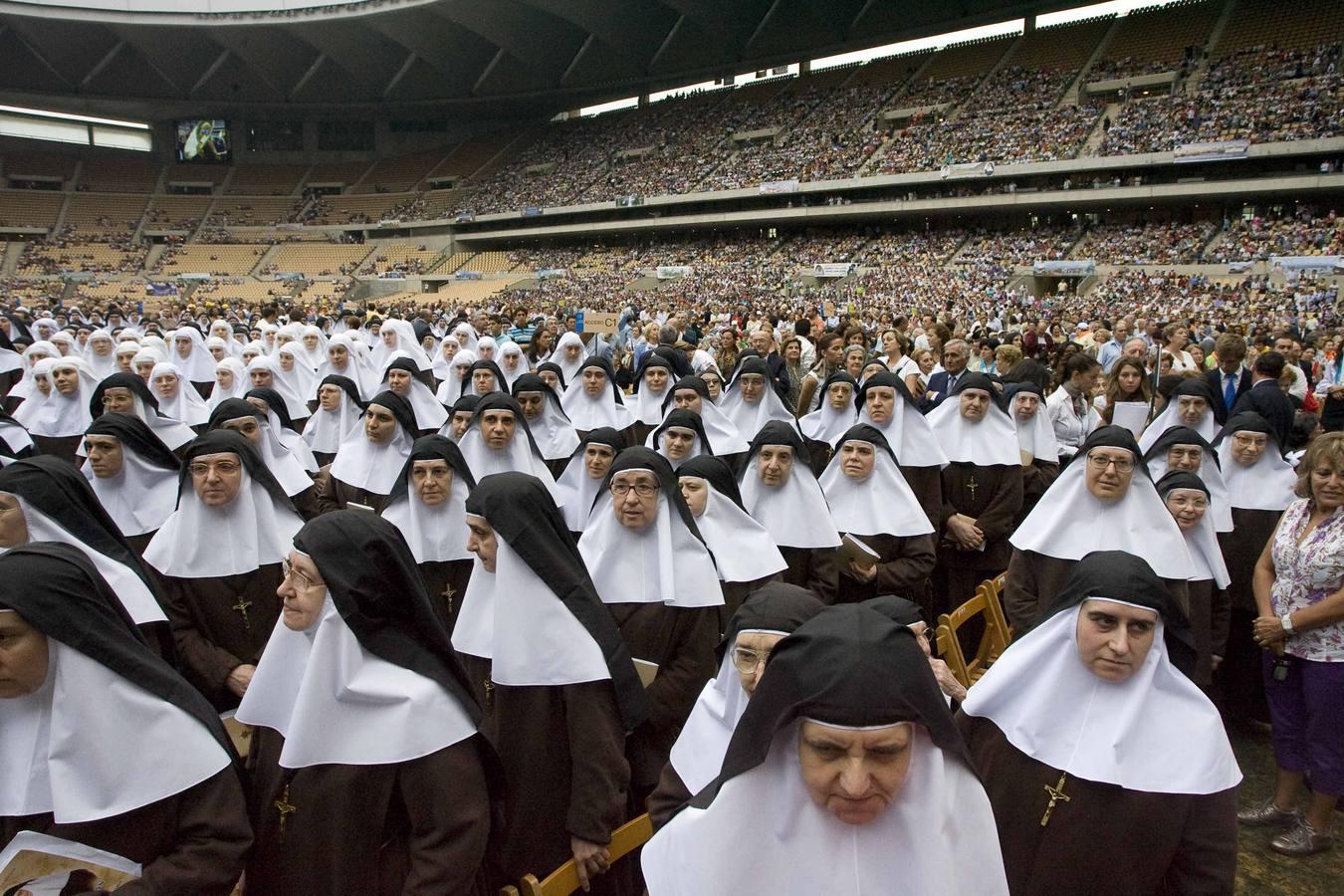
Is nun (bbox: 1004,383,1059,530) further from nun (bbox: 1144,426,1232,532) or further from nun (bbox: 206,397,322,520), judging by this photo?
nun (bbox: 206,397,322,520)

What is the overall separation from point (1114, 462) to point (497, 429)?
3.74 metres

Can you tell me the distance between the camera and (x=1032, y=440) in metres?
6.45

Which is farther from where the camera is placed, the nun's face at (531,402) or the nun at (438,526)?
the nun's face at (531,402)

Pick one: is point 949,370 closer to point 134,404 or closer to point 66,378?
point 134,404

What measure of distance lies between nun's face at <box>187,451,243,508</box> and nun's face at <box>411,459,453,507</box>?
824mm

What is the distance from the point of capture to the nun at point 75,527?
3145mm

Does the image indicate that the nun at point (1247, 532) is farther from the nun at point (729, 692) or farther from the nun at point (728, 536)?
the nun at point (729, 692)

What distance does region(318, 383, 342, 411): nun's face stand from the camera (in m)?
7.66

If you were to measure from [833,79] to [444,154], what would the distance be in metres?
→ 29.3

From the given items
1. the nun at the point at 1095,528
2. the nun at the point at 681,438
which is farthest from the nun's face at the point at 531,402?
the nun at the point at 1095,528

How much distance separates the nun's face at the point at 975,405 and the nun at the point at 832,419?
108cm

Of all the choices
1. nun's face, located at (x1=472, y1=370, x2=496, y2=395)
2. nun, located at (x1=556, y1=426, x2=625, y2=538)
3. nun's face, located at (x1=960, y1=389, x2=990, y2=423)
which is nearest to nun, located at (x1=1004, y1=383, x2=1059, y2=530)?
nun's face, located at (x1=960, y1=389, x2=990, y2=423)

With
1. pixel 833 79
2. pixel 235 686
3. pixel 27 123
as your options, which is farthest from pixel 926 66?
pixel 27 123

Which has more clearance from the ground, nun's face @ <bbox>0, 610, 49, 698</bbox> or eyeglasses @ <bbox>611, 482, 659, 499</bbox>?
eyeglasses @ <bbox>611, 482, 659, 499</bbox>
